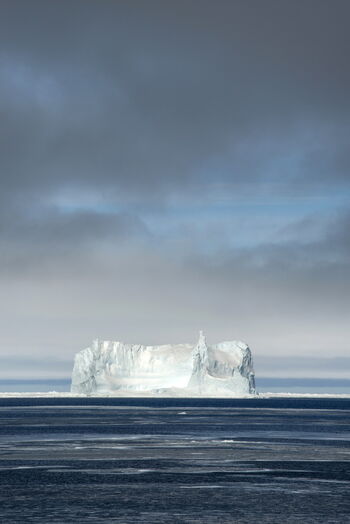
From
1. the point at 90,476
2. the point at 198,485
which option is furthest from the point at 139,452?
the point at 198,485

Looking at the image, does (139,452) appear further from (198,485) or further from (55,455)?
(198,485)

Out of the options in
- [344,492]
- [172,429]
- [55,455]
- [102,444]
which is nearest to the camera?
[344,492]

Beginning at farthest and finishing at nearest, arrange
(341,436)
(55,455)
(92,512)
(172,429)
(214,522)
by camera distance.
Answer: (172,429) < (341,436) < (55,455) < (92,512) < (214,522)

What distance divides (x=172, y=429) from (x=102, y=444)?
33.0 m

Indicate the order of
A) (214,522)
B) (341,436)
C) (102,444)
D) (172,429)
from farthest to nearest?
(172,429) → (341,436) → (102,444) → (214,522)

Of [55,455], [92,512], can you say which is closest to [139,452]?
[55,455]

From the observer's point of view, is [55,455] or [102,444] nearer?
[55,455]

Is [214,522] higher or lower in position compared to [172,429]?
lower

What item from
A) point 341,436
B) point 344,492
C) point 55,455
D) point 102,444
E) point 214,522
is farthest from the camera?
point 341,436

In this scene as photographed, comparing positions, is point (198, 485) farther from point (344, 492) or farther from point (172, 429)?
point (172, 429)

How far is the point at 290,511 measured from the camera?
1690 inches

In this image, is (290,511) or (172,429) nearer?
(290,511)

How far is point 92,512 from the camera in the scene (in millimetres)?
42531

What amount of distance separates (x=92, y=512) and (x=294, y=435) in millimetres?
63675
